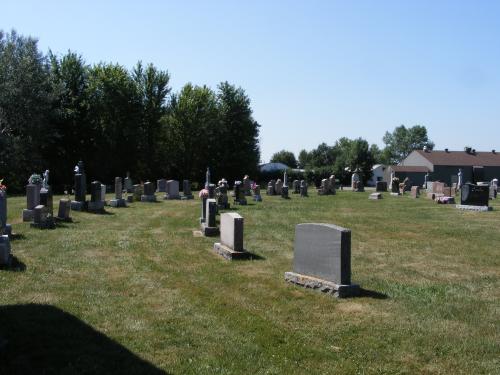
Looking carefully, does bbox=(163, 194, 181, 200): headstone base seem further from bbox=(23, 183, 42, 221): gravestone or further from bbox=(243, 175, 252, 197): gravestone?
bbox=(23, 183, 42, 221): gravestone

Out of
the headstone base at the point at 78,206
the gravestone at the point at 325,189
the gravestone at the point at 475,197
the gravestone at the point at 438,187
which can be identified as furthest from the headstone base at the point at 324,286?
the gravestone at the point at 325,189

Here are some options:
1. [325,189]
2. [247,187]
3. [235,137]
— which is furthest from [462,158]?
[247,187]

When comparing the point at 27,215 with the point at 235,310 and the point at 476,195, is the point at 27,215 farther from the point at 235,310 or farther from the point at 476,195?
the point at 476,195

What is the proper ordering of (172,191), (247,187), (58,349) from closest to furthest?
(58,349), (172,191), (247,187)

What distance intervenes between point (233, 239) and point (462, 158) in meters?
68.8

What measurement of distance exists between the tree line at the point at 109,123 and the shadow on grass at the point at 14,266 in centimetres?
2510

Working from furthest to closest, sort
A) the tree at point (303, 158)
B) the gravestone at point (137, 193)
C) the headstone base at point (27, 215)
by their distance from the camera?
the tree at point (303, 158) < the gravestone at point (137, 193) < the headstone base at point (27, 215)

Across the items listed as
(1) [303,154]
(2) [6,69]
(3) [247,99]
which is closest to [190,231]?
(2) [6,69]

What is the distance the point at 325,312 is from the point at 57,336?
3.73 metres

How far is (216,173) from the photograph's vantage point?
2281 inches

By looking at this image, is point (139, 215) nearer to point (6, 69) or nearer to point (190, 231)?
point (190, 231)

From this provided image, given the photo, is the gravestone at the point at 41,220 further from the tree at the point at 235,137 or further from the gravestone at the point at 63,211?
the tree at the point at 235,137

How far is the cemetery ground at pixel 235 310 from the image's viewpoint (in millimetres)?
6129

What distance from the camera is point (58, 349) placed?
20.5 feet
